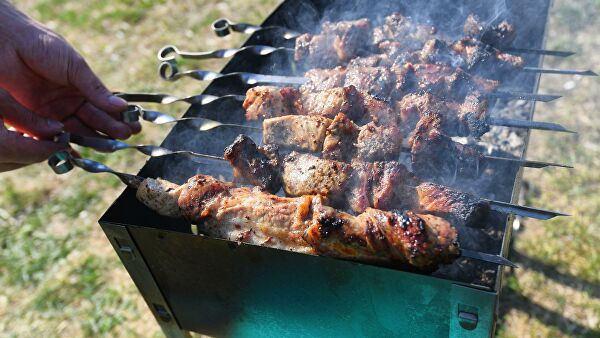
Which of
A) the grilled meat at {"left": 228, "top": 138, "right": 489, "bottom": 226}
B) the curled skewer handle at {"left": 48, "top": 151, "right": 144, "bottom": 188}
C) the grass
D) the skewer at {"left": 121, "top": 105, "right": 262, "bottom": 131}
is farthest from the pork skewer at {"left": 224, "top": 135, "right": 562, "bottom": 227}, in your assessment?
the grass

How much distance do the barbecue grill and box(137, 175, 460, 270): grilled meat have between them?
0.23 feet

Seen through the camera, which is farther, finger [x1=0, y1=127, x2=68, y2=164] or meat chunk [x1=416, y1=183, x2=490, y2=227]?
finger [x1=0, y1=127, x2=68, y2=164]

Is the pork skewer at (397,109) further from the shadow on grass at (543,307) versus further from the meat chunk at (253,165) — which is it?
the shadow on grass at (543,307)

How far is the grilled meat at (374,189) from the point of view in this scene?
1832 millimetres

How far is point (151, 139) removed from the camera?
5.08 metres

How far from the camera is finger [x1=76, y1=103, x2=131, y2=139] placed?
2.99 m

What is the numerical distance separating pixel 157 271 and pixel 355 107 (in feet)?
3.80

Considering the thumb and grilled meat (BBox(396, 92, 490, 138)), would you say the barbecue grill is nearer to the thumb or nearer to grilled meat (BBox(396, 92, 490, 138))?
grilled meat (BBox(396, 92, 490, 138))

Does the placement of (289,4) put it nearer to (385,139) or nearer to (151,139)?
(385,139)

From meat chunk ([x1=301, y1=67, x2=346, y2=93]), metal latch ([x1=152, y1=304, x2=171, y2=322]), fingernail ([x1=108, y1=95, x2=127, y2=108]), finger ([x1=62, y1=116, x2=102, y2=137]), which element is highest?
fingernail ([x1=108, y1=95, x2=127, y2=108])

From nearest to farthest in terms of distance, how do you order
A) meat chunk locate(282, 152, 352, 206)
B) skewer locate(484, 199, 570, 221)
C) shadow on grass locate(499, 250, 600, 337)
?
skewer locate(484, 199, 570, 221)
meat chunk locate(282, 152, 352, 206)
shadow on grass locate(499, 250, 600, 337)

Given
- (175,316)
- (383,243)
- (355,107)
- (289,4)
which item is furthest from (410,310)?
(289,4)

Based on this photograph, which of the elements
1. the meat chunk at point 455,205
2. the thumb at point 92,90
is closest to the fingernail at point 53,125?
the thumb at point 92,90

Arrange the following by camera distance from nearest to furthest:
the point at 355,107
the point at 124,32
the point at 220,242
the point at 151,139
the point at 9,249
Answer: the point at 220,242 → the point at 355,107 → the point at 9,249 → the point at 151,139 → the point at 124,32
